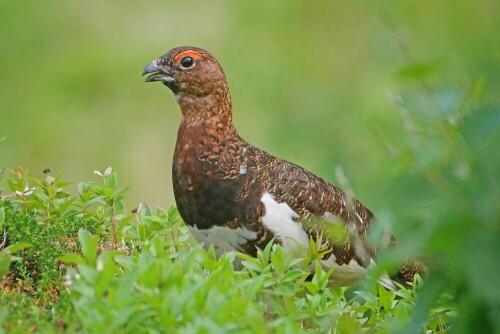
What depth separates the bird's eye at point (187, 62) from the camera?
5812 mm

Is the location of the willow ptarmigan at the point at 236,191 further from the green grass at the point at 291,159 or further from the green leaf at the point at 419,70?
the green leaf at the point at 419,70

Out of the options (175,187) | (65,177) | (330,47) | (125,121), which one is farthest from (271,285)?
(330,47)

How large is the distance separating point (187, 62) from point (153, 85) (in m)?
3.78

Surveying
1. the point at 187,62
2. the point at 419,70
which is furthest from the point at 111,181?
the point at 419,70

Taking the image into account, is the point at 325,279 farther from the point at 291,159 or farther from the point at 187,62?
the point at 291,159

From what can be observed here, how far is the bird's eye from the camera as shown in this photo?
5812 mm

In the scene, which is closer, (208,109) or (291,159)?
(208,109)

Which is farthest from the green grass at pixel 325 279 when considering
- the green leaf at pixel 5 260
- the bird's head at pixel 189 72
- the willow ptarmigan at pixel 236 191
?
the bird's head at pixel 189 72

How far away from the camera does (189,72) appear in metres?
5.79

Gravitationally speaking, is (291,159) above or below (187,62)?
below

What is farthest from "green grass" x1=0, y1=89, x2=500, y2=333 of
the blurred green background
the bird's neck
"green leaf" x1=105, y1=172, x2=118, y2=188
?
the blurred green background

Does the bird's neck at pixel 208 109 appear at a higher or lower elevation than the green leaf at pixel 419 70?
higher

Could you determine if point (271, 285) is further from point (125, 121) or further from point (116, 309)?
point (125, 121)

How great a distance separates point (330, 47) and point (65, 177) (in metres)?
2.50
